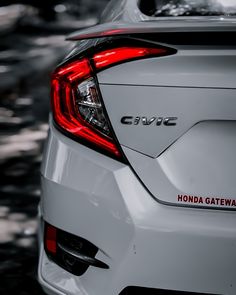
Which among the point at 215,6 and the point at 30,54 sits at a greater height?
the point at 215,6

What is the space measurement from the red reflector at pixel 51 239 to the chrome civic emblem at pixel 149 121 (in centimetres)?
50

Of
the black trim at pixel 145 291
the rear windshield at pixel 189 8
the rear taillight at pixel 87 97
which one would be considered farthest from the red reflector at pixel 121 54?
the black trim at pixel 145 291

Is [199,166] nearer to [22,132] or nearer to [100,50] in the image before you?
[100,50]

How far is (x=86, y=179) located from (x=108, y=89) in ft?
1.01

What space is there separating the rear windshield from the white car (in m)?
0.48

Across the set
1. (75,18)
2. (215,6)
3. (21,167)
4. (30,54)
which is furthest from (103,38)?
(75,18)

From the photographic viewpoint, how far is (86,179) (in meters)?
2.73

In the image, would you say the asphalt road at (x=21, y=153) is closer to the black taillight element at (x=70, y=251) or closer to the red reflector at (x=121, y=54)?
the black taillight element at (x=70, y=251)

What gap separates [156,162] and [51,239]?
528 mm

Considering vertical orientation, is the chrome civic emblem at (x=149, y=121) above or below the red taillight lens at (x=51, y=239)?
above

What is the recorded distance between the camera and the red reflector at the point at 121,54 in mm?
2617

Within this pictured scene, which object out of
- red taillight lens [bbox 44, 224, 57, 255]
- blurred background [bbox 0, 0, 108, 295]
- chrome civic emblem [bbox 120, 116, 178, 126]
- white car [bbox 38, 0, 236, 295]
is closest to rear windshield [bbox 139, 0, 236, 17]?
white car [bbox 38, 0, 236, 295]

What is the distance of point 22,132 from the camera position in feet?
26.2

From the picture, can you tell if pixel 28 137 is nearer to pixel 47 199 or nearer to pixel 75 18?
pixel 47 199
